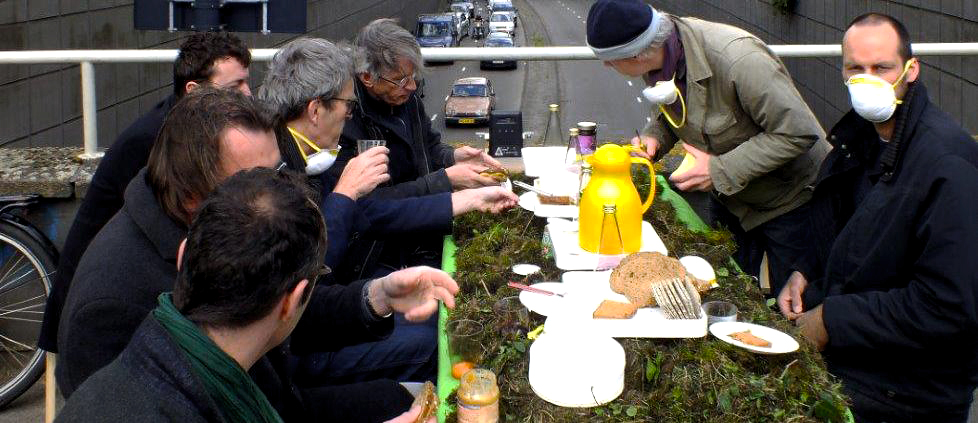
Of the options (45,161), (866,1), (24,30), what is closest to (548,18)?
(866,1)

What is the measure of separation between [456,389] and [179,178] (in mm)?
851

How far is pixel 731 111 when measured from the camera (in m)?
3.75

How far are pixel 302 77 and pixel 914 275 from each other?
87.3 inches

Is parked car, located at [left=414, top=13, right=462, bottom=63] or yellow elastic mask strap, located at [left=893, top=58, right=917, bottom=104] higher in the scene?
parked car, located at [left=414, top=13, right=462, bottom=63]

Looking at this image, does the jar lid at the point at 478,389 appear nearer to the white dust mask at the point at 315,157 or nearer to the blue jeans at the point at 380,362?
the blue jeans at the point at 380,362

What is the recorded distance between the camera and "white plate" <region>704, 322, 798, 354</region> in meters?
2.41

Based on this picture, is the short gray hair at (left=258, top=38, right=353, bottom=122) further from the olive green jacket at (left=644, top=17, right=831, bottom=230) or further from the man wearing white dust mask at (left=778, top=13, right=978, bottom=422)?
the man wearing white dust mask at (left=778, top=13, right=978, bottom=422)

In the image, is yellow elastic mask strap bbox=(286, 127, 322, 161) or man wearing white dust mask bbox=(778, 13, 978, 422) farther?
yellow elastic mask strap bbox=(286, 127, 322, 161)

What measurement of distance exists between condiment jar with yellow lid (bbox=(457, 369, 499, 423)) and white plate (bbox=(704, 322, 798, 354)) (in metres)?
0.64

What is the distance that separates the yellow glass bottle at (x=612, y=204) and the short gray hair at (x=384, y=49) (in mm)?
1309

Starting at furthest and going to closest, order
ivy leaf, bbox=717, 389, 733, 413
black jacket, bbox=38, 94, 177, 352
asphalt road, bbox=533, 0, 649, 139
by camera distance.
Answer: asphalt road, bbox=533, 0, 649, 139, black jacket, bbox=38, 94, 177, 352, ivy leaf, bbox=717, 389, 733, 413

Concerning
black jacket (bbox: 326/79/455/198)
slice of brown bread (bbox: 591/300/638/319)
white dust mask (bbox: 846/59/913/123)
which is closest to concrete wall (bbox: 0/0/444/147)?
black jacket (bbox: 326/79/455/198)

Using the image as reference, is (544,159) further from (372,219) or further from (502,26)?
(502,26)

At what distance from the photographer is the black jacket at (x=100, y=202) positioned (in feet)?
10.9
